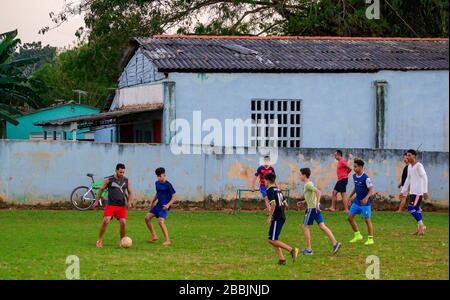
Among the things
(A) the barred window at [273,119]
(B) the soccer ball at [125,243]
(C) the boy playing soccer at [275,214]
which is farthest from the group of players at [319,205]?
(A) the barred window at [273,119]

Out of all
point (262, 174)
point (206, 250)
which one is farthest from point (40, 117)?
point (206, 250)

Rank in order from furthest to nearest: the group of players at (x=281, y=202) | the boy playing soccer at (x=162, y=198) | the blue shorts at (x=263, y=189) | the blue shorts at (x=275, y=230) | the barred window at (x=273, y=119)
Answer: the barred window at (x=273, y=119), the blue shorts at (x=263, y=189), the boy playing soccer at (x=162, y=198), the group of players at (x=281, y=202), the blue shorts at (x=275, y=230)

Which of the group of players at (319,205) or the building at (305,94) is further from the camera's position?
the building at (305,94)

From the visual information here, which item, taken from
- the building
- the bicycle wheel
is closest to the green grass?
the bicycle wheel

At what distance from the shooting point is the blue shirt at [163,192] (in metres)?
19.2

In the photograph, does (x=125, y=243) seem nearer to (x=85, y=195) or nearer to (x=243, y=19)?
(x=85, y=195)

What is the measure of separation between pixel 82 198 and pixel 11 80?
11.8 m

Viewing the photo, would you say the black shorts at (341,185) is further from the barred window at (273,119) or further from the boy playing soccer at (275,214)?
the boy playing soccer at (275,214)

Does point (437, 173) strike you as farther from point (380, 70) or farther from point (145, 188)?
point (145, 188)

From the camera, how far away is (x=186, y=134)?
30562 millimetres

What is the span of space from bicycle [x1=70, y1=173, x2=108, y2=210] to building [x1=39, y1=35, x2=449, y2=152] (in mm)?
4094

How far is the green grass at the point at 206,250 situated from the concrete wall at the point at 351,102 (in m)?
6.11

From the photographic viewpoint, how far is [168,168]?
2797 cm
